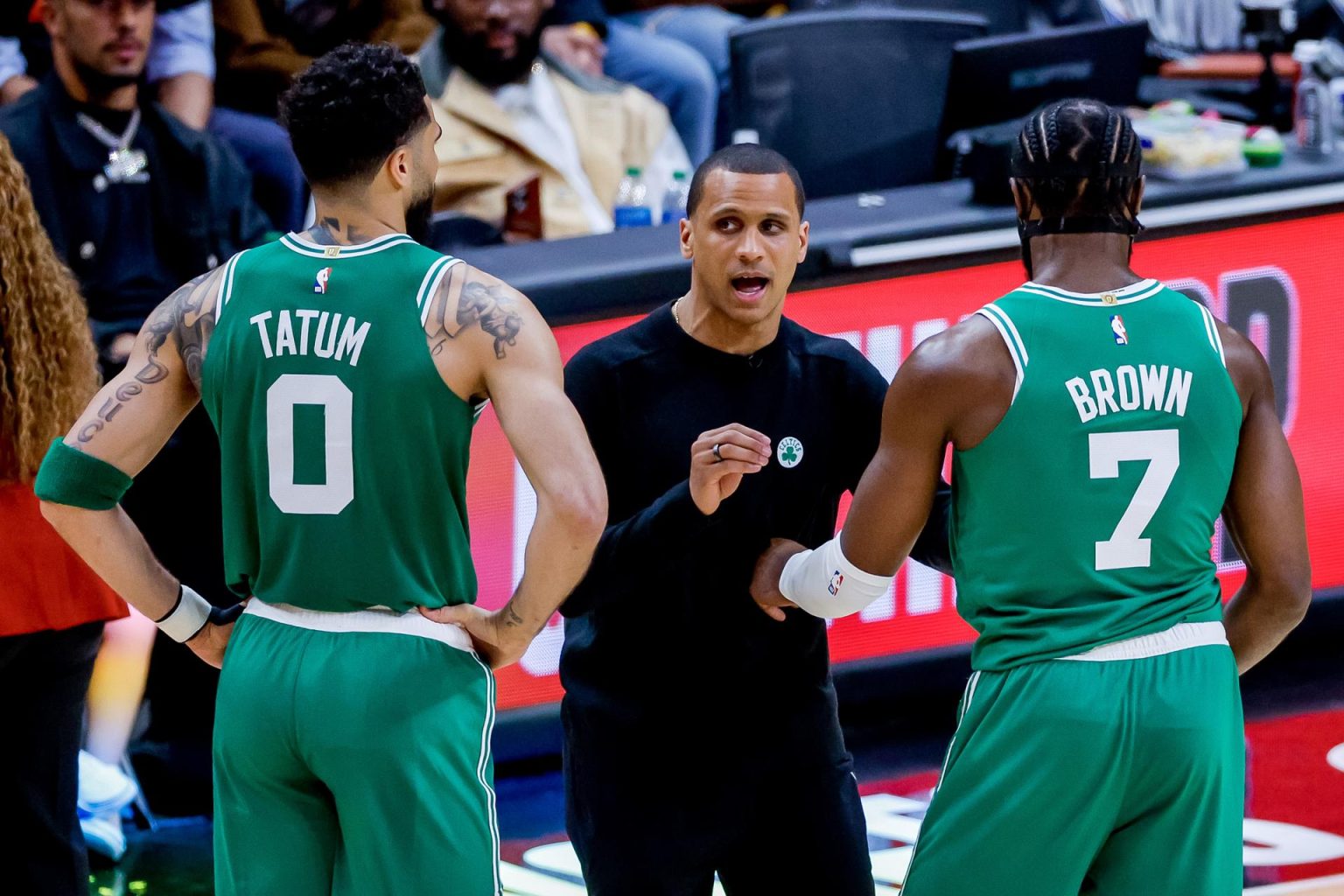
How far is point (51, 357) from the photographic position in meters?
3.74

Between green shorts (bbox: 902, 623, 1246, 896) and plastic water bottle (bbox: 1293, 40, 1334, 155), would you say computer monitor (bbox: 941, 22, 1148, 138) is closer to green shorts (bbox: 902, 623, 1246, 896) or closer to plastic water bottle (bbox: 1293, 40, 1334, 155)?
plastic water bottle (bbox: 1293, 40, 1334, 155)

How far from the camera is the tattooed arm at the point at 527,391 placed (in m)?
2.87

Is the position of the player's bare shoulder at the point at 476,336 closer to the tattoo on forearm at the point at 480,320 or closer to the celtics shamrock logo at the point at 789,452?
the tattoo on forearm at the point at 480,320

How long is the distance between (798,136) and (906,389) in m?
3.51

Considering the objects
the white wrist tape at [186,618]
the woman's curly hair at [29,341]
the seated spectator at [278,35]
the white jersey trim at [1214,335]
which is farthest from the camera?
the seated spectator at [278,35]

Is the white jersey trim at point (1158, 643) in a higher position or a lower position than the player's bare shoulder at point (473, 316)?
lower

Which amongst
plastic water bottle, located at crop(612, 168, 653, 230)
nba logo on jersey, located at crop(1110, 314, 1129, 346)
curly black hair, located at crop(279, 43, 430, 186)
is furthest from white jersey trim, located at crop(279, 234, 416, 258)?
plastic water bottle, located at crop(612, 168, 653, 230)

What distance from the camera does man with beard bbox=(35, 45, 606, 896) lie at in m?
2.88

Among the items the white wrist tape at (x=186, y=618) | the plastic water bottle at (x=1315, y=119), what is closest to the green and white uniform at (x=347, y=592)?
the white wrist tape at (x=186, y=618)

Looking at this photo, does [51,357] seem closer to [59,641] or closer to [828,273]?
[59,641]

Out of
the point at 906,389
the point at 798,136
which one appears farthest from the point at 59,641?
the point at 798,136

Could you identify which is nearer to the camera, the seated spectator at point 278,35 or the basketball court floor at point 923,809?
the basketball court floor at point 923,809

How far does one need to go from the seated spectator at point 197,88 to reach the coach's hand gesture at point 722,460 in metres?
3.72

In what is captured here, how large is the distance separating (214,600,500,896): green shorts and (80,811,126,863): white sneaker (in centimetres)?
203
